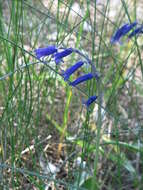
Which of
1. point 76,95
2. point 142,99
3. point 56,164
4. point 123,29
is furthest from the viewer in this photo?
point 142,99

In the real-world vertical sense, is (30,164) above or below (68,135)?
below

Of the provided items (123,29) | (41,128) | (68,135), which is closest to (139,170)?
(68,135)

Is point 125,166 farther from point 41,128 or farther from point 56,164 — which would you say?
point 41,128

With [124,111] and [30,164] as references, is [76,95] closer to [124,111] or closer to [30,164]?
[124,111]

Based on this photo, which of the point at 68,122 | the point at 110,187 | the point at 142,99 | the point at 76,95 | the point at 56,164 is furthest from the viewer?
the point at 142,99

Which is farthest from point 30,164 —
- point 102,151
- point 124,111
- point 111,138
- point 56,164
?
point 124,111

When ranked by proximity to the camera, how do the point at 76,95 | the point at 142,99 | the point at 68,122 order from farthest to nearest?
the point at 142,99
the point at 76,95
the point at 68,122

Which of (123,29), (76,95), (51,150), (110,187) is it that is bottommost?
(110,187)

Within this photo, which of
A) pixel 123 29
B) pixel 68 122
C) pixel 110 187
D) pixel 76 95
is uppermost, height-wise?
pixel 123 29

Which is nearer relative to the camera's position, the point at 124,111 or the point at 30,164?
the point at 30,164
